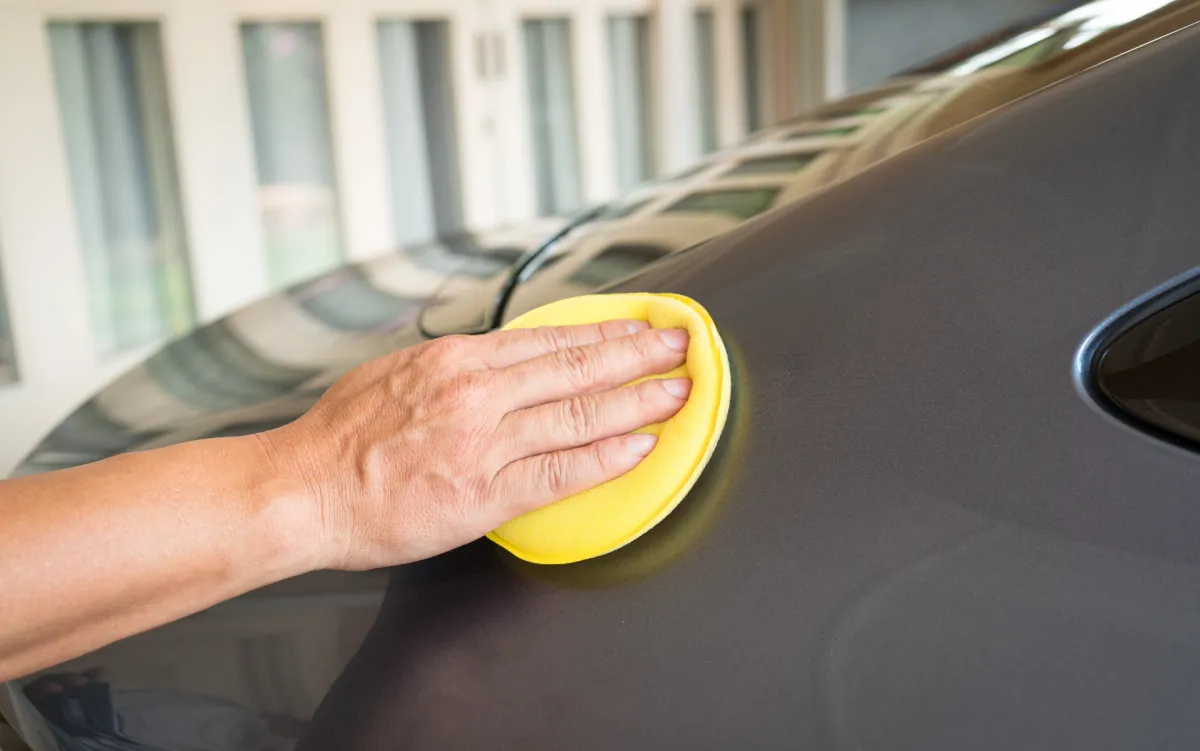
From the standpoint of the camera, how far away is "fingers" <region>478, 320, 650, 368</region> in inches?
38.6

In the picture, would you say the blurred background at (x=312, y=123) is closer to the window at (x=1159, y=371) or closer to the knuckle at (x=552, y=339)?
the knuckle at (x=552, y=339)

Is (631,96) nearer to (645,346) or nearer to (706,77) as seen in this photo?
(706,77)

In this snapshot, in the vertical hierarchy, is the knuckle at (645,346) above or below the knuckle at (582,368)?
above

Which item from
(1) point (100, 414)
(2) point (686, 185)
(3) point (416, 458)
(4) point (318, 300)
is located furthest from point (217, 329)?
(3) point (416, 458)

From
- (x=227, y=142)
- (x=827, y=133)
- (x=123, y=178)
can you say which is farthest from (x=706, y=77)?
(x=827, y=133)

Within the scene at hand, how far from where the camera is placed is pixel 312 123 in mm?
4750

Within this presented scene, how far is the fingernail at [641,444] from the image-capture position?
89cm

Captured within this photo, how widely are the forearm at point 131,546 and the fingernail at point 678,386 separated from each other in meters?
0.32

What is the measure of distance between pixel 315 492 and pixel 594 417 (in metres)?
0.24

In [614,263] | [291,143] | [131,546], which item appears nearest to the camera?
[131,546]

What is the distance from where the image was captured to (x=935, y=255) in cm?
84

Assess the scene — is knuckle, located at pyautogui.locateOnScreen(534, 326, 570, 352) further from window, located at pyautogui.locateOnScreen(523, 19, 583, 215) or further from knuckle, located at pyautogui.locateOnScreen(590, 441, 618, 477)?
window, located at pyautogui.locateOnScreen(523, 19, 583, 215)

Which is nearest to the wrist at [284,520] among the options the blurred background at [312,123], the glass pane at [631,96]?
the blurred background at [312,123]

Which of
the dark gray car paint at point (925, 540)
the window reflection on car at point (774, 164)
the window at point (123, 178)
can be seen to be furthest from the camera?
the window at point (123, 178)
